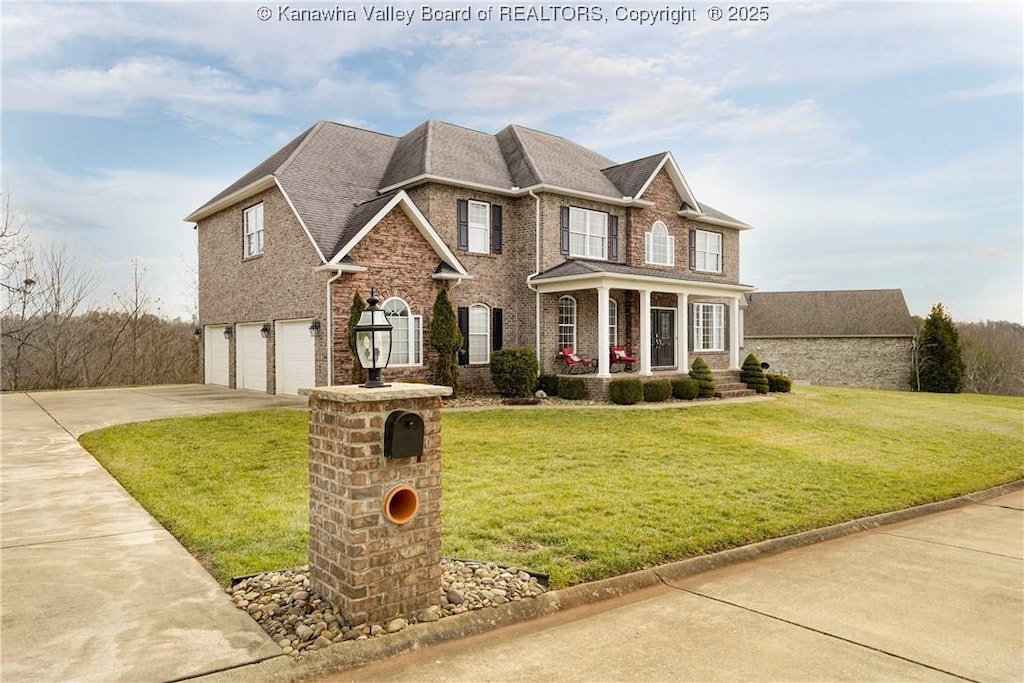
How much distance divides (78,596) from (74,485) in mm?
3944

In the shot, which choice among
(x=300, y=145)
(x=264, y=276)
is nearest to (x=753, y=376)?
(x=264, y=276)

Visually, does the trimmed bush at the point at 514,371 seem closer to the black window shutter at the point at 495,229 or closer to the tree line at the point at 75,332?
the black window shutter at the point at 495,229

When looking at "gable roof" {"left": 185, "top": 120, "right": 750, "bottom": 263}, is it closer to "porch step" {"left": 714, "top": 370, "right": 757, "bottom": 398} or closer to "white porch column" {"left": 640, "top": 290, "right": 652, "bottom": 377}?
"white porch column" {"left": 640, "top": 290, "right": 652, "bottom": 377}

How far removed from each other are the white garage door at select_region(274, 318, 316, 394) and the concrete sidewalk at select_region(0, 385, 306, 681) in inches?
326

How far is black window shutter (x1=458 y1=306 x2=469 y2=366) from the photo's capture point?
18.2 metres

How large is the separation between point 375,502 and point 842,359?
3812 cm

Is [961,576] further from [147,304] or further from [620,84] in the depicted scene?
[147,304]

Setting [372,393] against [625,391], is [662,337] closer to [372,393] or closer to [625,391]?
[625,391]

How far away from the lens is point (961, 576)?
5.24 meters

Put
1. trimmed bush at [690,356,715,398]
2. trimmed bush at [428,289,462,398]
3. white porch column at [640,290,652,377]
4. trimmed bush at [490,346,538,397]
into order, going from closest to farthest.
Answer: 1. trimmed bush at [428,289,462,398]
2. trimmed bush at [490,346,538,397]
3. white porch column at [640,290,652,377]
4. trimmed bush at [690,356,715,398]

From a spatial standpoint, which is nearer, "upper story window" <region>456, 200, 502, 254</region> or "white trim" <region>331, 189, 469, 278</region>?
"white trim" <region>331, 189, 469, 278</region>

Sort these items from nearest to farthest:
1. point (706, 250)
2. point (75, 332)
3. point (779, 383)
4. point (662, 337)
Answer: point (779, 383), point (662, 337), point (706, 250), point (75, 332)

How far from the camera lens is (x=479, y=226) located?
19.1m

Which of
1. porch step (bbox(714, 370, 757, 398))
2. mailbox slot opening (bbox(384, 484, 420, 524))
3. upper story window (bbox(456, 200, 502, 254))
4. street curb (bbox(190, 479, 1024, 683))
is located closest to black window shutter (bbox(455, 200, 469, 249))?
upper story window (bbox(456, 200, 502, 254))
